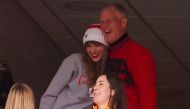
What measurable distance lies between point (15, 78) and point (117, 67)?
3657mm

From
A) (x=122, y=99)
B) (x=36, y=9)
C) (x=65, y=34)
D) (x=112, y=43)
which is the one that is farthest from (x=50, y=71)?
(x=122, y=99)

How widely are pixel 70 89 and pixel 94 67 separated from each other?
25 cm

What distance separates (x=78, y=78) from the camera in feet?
18.1

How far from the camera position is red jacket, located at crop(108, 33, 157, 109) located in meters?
5.41

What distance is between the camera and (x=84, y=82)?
550 centimetres

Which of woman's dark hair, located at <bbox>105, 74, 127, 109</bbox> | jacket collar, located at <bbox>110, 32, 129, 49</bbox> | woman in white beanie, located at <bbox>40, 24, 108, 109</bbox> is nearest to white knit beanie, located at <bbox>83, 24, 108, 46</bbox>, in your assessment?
woman in white beanie, located at <bbox>40, 24, 108, 109</bbox>

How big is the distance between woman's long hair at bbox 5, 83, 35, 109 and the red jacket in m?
0.64

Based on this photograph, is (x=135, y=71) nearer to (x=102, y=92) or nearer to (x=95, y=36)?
(x=95, y=36)

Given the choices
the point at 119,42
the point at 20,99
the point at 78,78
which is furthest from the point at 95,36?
the point at 20,99

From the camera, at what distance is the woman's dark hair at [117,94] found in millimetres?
4820

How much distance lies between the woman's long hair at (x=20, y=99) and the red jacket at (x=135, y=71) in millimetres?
643

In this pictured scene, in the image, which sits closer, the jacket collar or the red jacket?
the red jacket

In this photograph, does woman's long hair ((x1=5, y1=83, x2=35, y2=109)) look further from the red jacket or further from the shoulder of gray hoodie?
the red jacket

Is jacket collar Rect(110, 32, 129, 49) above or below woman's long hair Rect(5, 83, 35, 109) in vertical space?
above
